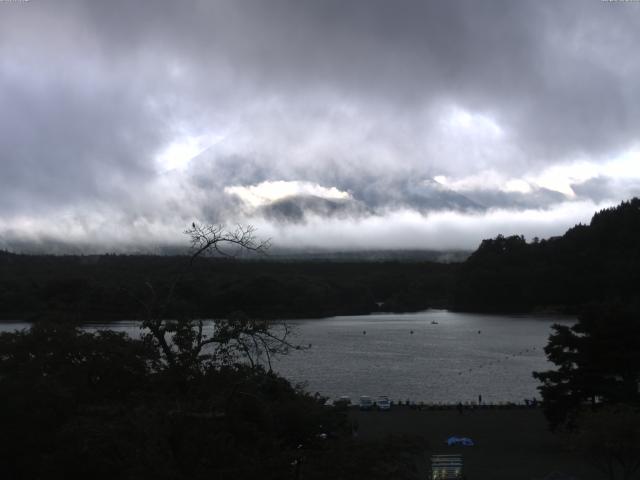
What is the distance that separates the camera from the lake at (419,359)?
109ft

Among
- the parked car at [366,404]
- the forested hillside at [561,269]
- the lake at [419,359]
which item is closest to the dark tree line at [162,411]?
the lake at [419,359]

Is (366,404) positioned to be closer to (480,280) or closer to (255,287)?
(255,287)

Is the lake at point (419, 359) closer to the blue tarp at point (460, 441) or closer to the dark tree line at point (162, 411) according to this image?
the blue tarp at point (460, 441)

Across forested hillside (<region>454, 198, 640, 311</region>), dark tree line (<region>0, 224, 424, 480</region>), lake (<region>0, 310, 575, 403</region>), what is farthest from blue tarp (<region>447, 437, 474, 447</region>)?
forested hillside (<region>454, 198, 640, 311</region>)

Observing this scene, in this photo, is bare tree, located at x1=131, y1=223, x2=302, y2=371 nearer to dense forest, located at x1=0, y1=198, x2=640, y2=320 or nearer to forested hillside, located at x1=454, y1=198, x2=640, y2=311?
dense forest, located at x1=0, y1=198, x2=640, y2=320

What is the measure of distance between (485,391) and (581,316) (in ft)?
46.9

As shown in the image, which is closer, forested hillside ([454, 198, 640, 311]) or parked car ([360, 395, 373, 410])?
parked car ([360, 395, 373, 410])

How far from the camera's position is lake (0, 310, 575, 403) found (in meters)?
33.3

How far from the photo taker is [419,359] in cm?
4562

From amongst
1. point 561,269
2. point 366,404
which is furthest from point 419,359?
point 561,269

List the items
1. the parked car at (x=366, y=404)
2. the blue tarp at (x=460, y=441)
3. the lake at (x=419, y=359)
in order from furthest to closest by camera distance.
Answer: the lake at (x=419, y=359) < the parked car at (x=366, y=404) < the blue tarp at (x=460, y=441)

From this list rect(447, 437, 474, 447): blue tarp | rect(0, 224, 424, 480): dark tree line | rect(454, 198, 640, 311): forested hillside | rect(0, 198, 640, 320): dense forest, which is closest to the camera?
rect(0, 224, 424, 480): dark tree line

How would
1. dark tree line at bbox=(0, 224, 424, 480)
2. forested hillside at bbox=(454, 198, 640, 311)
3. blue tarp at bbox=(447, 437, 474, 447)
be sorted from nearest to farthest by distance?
dark tree line at bbox=(0, 224, 424, 480) → blue tarp at bbox=(447, 437, 474, 447) → forested hillside at bbox=(454, 198, 640, 311)

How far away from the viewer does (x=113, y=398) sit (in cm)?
980
